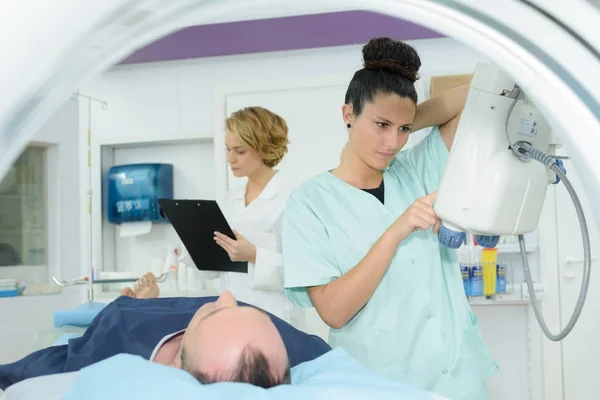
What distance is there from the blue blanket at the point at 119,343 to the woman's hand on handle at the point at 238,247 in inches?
27.5

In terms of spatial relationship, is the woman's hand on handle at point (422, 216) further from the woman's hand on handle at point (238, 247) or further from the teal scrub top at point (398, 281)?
the woman's hand on handle at point (238, 247)

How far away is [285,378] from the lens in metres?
1.14

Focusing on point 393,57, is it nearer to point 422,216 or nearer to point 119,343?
point 422,216

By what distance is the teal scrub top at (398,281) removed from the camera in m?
1.44

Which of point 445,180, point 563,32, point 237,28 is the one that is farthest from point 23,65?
point 237,28

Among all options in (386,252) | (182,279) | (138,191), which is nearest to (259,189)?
(182,279)

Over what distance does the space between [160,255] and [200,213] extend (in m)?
2.03

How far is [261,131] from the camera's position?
269 centimetres

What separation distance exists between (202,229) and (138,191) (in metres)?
1.87

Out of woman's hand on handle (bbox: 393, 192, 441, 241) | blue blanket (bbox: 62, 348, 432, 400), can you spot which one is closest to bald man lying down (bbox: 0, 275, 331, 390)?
blue blanket (bbox: 62, 348, 432, 400)

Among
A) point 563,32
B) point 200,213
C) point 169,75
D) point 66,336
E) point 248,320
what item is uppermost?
point 169,75

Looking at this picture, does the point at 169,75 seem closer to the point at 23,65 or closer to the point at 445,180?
the point at 445,180

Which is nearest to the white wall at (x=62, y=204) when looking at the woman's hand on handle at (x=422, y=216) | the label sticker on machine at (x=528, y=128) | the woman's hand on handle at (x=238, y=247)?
the woman's hand on handle at (x=238, y=247)

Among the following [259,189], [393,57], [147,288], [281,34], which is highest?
[281,34]
